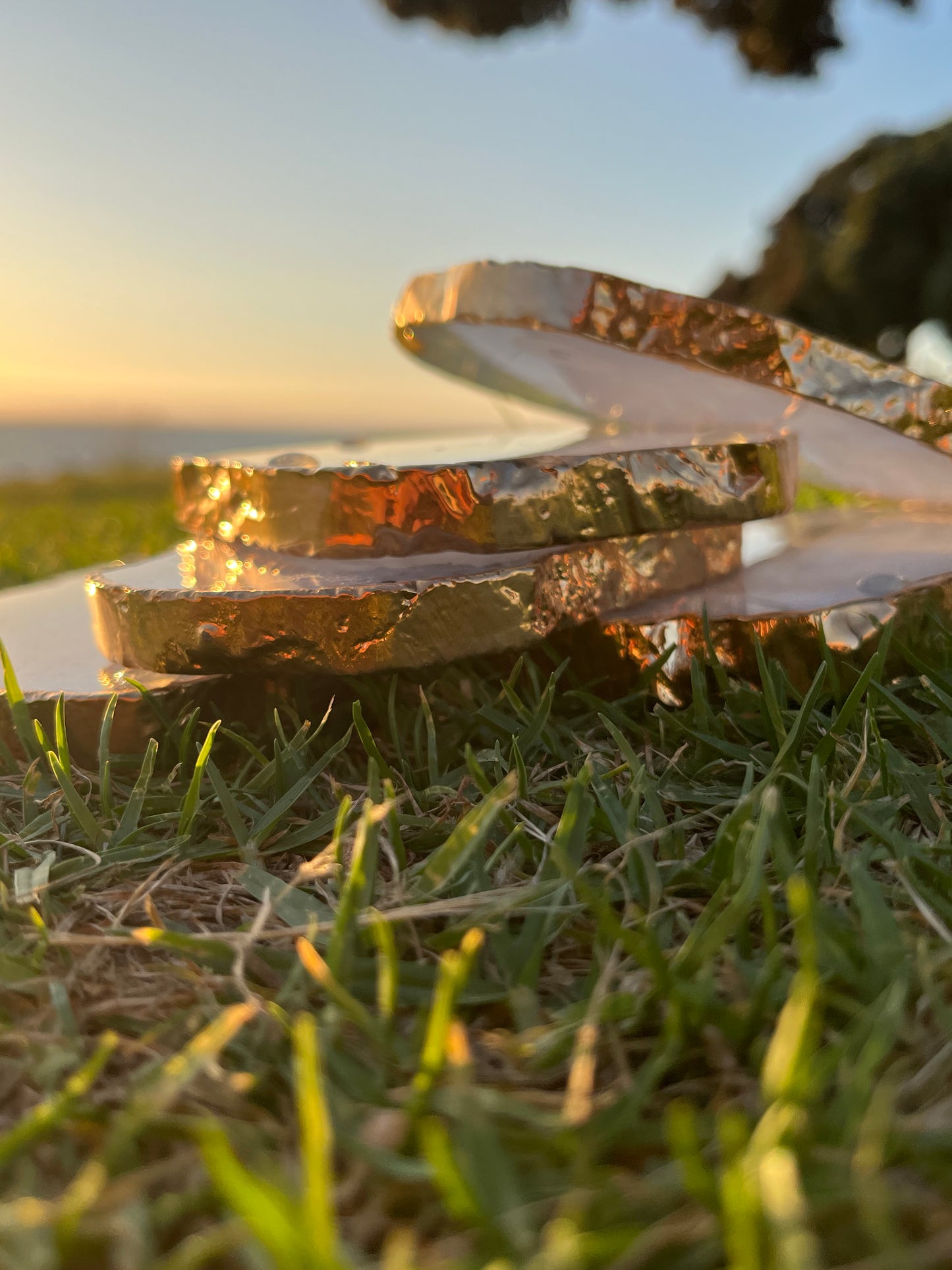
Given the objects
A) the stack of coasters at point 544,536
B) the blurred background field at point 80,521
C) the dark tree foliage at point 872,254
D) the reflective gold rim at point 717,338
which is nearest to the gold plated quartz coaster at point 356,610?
the stack of coasters at point 544,536

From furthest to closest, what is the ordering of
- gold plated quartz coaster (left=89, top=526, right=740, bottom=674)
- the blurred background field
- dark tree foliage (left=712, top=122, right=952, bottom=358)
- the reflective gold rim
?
dark tree foliage (left=712, top=122, right=952, bottom=358) < the blurred background field < the reflective gold rim < gold plated quartz coaster (left=89, top=526, right=740, bottom=674)

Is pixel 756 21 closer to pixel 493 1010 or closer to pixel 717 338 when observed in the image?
pixel 717 338

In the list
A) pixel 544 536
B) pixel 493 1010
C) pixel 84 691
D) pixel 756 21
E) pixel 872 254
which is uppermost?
pixel 756 21

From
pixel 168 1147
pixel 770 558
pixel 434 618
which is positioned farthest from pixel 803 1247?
pixel 770 558

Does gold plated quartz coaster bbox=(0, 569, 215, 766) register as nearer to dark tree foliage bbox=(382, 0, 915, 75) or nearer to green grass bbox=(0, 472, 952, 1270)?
green grass bbox=(0, 472, 952, 1270)

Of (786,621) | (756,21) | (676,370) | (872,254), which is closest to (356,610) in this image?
(786,621)

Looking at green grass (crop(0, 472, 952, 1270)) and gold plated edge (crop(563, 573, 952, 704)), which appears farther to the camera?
gold plated edge (crop(563, 573, 952, 704))

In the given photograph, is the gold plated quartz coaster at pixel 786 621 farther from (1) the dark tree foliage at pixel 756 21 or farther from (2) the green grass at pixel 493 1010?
(1) the dark tree foliage at pixel 756 21

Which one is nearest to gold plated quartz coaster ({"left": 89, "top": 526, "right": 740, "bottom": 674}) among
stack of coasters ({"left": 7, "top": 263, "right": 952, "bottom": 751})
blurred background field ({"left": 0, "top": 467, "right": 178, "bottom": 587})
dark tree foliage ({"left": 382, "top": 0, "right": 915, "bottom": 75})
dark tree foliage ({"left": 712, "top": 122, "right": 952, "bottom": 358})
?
stack of coasters ({"left": 7, "top": 263, "right": 952, "bottom": 751})
